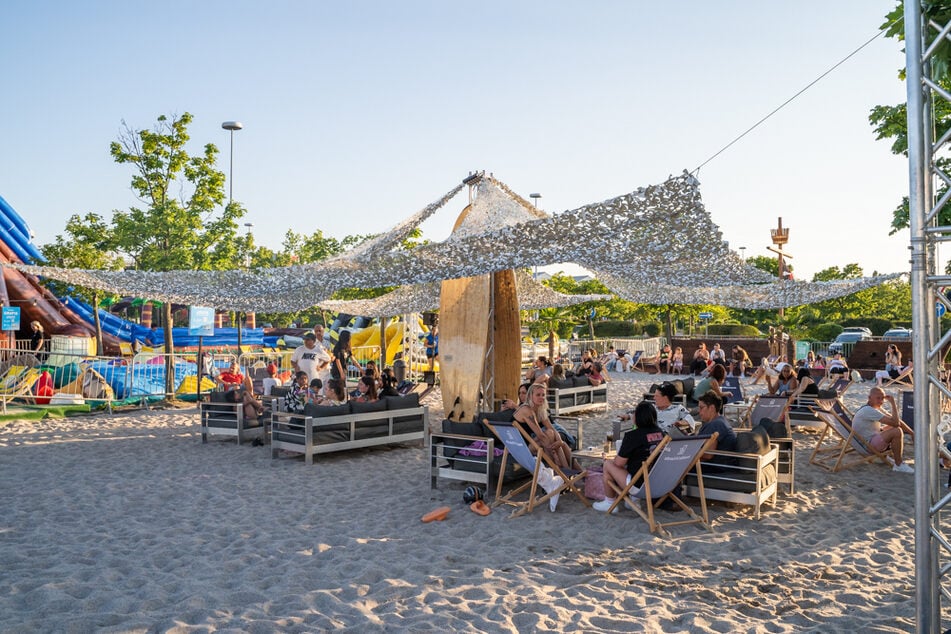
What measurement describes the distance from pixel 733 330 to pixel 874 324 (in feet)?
Answer: 20.3

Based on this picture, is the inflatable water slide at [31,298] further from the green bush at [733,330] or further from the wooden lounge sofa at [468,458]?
the green bush at [733,330]

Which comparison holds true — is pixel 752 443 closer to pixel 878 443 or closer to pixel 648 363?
pixel 878 443

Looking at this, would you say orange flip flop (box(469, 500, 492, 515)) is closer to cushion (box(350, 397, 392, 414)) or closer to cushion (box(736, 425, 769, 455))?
cushion (box(736, 425, 769, 455))

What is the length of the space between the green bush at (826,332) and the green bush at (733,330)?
323cm

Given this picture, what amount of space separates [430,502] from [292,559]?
68.8 inches

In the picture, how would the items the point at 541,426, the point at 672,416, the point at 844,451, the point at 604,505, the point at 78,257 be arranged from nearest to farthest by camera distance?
the point at 604,505
the point at 541,426
the point at 672,416
the point at 844,451
the point at 78,257

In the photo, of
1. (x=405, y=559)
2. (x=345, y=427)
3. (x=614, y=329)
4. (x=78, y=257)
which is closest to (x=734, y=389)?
(x=345, y=427)

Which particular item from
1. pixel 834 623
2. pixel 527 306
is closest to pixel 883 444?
pixel 834 623

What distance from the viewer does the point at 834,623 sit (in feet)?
12.1

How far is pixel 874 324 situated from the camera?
106ft

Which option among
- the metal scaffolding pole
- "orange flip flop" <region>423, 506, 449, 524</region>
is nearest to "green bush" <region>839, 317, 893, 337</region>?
"orange flip flop" <region>423, 506, 449, 524</region>

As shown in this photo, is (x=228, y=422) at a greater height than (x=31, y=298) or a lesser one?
lesser

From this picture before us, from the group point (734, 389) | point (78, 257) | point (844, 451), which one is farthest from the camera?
point (78, 257)

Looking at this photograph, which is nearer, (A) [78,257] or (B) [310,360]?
(B) [310,360]
